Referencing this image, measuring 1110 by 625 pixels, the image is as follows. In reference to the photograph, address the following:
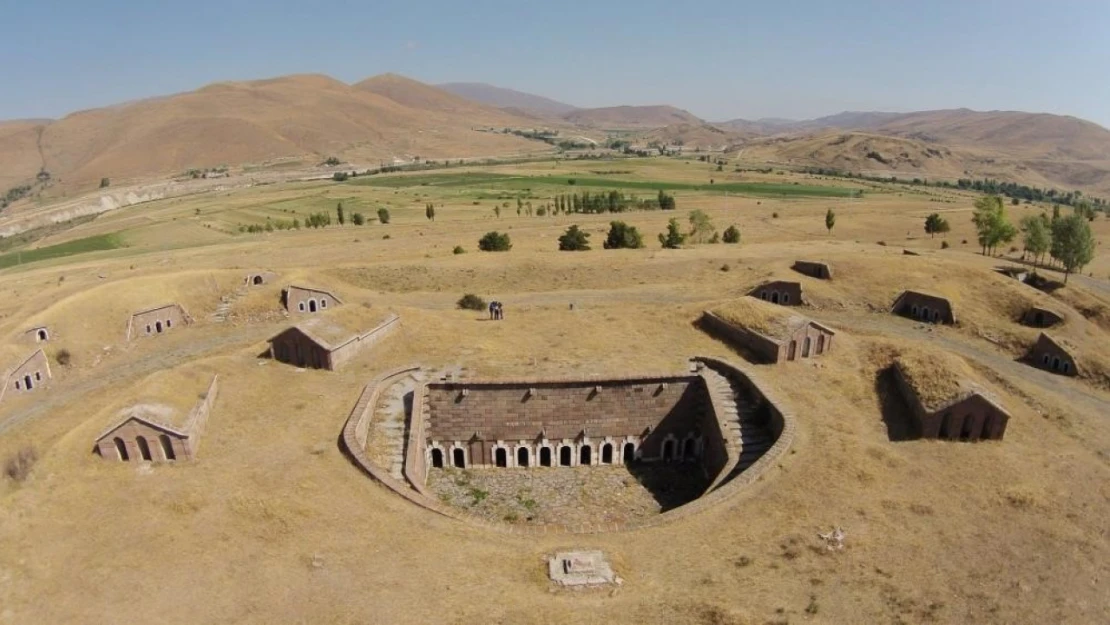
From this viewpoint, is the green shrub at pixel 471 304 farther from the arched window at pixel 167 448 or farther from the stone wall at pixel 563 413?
the arched window at pixel 167 448

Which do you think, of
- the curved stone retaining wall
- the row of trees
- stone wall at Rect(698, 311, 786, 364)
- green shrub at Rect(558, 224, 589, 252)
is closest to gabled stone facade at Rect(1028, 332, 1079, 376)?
stone wall at Rect(698, 311, 786, 364)

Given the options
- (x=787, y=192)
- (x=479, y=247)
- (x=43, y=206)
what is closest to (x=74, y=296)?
(x=479, y=247)

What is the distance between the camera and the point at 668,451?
34.4 meters

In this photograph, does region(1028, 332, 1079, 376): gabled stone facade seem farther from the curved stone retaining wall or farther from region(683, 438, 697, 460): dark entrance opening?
region(683, 438, 697, 460): dark entrance opening

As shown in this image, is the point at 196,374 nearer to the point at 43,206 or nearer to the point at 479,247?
the point at 479,247

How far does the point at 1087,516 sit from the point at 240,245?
7975cm

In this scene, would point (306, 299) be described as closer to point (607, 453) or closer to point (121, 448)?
point (121, 448)

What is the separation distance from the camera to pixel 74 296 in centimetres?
4462

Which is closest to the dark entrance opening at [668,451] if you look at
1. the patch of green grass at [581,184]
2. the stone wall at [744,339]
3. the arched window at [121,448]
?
the stone wall at [744,339]

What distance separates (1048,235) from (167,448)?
73678 mm

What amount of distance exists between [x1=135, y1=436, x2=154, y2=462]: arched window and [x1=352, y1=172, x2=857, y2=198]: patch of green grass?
128721 millimetres

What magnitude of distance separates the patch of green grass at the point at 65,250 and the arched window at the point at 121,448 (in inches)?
2922

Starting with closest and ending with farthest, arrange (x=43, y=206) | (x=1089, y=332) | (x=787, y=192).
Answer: (x=1089, y=332) → (x=787, y=192) → (x=43, y=206)

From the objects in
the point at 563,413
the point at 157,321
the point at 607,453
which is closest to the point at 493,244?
the point at 157,321
